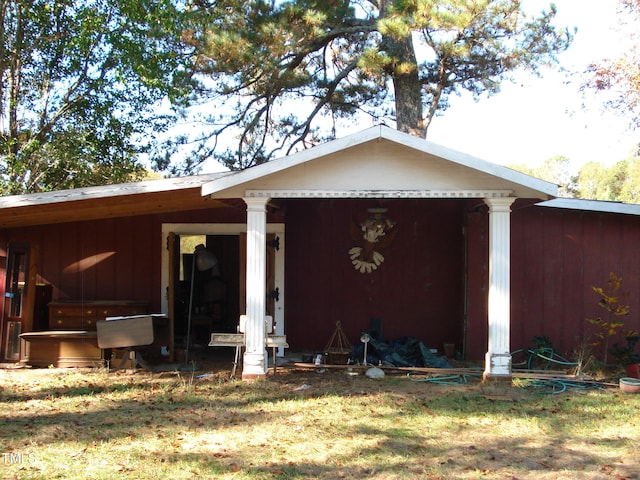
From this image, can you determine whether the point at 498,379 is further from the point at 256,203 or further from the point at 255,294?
the point at 256,203

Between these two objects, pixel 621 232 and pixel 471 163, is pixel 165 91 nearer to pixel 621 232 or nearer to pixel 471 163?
pixel 471 163

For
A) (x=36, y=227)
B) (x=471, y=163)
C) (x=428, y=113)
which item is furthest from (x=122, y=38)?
(x=471, y=163)

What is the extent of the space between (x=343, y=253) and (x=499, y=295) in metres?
2.88

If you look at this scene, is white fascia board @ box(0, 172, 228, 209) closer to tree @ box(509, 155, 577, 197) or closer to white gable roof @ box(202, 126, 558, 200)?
white gable roof @ box(202, 126, 558, 200)

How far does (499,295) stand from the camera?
718cm

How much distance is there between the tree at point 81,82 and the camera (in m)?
13.2

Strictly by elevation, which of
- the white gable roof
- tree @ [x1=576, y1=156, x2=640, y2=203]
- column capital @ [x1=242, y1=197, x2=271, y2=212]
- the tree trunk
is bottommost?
column capital @ [x1=242, y1=197, x2=271, y2=212]

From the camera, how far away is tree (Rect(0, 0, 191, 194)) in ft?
43.4

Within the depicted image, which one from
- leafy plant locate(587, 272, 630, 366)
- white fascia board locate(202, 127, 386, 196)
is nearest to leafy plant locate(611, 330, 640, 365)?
leafy plant locate(587, 272, 630, 366)

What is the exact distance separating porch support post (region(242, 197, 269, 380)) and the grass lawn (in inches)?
10.0

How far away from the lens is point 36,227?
9.22 metres

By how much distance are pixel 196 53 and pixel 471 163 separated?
824 cm

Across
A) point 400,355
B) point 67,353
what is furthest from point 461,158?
point 67,353

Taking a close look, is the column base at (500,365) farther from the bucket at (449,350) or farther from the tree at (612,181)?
the tree at (612,181)
